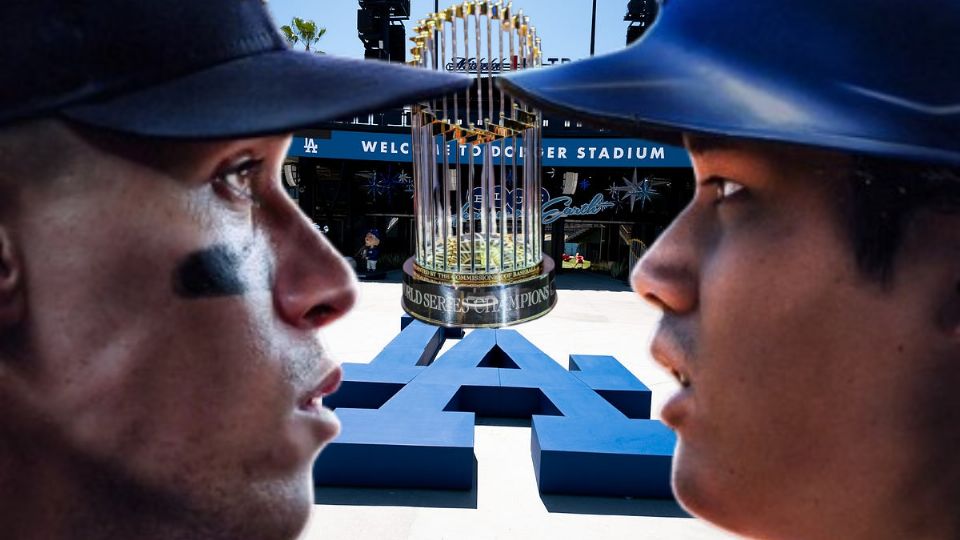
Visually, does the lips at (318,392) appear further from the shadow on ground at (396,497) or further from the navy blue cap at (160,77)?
the shadow on ground at (396,497)

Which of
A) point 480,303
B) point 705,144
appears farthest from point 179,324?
point 480,303

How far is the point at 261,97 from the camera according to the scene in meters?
1.03

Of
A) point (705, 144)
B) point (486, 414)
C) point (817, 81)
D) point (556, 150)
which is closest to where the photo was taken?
point (817, 81)

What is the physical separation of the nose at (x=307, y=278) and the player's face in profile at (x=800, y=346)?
2.54 feet

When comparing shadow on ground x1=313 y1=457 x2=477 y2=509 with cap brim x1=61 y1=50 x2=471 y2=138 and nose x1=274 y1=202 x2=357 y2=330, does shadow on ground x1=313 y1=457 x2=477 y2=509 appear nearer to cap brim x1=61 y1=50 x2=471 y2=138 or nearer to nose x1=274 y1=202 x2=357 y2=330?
nose x1=274 y1=202 x2=357 y2=330

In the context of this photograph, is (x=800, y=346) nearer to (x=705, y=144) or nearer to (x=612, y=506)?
(x=705, y=144)

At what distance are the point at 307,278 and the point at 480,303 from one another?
2222 mm

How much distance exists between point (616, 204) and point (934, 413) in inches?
710

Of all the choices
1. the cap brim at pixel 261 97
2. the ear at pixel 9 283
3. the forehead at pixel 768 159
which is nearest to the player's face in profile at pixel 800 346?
the forehead at pixel 768 159

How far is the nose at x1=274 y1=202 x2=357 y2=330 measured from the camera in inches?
50.1

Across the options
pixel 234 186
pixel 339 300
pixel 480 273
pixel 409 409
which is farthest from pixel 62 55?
pixel 409 409

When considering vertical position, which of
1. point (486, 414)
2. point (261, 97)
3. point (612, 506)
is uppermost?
point (261, 97)

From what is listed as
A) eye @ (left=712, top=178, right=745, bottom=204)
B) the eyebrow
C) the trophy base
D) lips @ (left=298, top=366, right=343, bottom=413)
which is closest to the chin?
eye @ (left=712, top=178, right=745, bottom=204)

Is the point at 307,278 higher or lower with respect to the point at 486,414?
higher
